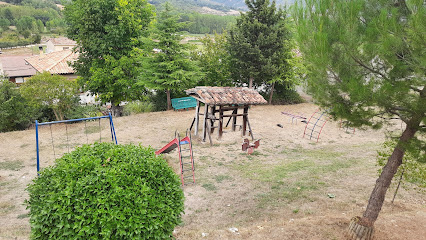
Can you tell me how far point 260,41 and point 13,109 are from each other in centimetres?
1586

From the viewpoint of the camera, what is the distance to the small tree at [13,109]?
16.3 meters

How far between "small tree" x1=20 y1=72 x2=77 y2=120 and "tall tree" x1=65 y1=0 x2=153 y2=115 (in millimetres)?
1610

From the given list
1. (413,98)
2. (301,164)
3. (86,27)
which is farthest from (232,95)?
(86,27)

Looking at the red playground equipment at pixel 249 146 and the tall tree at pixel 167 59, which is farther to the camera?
the tall tree at pixel 167 59

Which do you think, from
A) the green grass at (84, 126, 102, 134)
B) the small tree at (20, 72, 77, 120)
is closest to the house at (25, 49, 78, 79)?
the small tree at (20, 72, 77, 120)

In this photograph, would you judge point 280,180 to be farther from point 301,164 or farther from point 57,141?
point 57,141

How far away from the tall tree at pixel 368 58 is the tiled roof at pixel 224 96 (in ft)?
24.9

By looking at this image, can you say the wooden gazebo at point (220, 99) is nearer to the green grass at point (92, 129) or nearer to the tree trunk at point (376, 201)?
the green grass at point (92, 129)

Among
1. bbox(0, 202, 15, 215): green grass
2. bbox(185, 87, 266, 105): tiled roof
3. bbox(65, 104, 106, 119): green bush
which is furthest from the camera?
bbox(65, 104, 106, 119): green bush

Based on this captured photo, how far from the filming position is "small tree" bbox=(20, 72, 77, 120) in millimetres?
15977

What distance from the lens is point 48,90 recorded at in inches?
643

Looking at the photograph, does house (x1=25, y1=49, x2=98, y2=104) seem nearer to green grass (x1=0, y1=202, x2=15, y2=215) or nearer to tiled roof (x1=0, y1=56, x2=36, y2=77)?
tiled roof (x1=0, y1=56, x2=36, y2=77)

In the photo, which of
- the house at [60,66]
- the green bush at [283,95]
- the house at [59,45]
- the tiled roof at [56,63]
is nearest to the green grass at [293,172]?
the green bush at [283,95]

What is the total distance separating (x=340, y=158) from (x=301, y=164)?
6.75 ft
